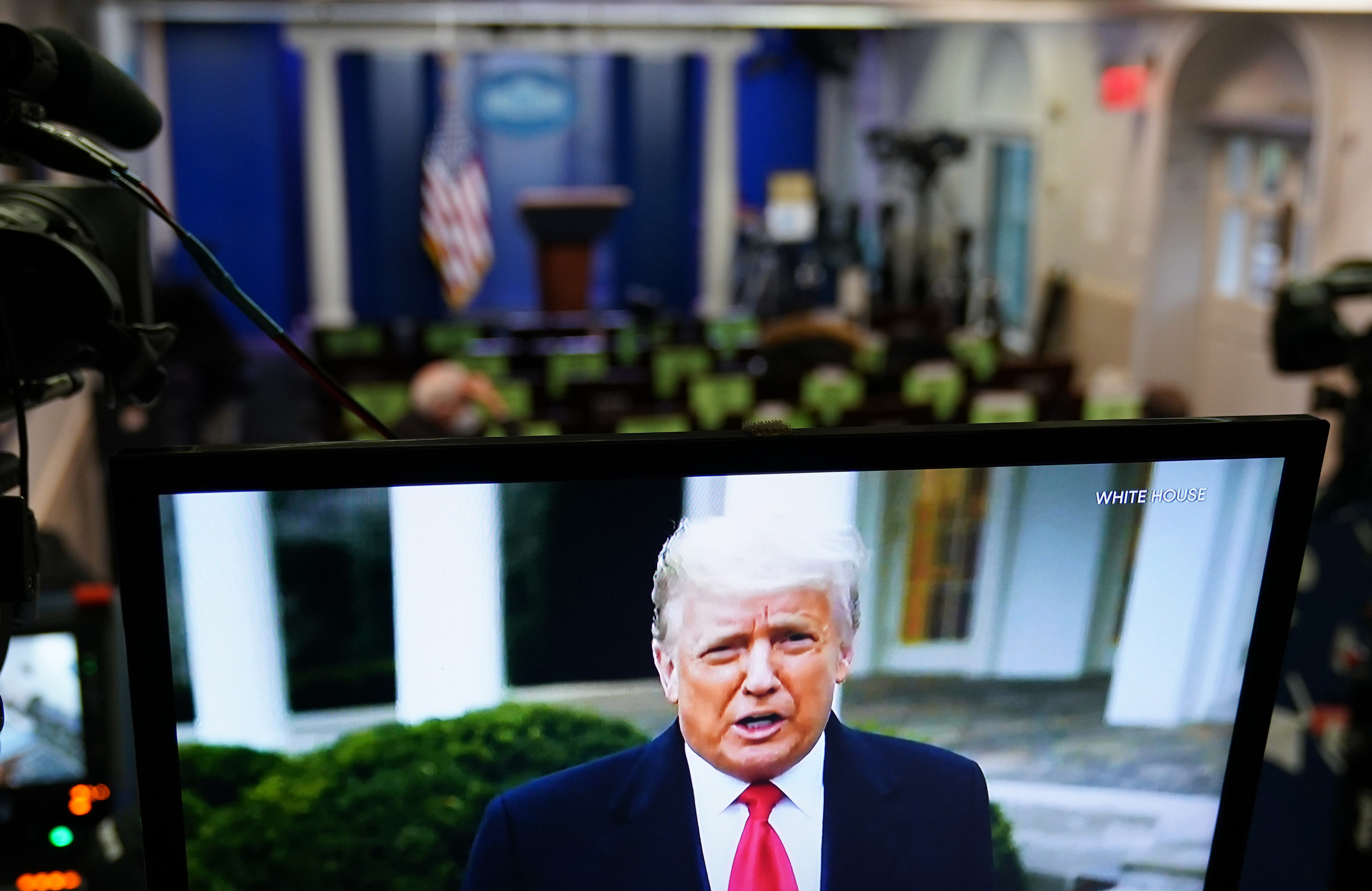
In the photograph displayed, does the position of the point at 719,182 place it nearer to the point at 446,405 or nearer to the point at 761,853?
the point at 446,405

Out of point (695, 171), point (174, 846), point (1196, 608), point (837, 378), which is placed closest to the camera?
point (174, 846)

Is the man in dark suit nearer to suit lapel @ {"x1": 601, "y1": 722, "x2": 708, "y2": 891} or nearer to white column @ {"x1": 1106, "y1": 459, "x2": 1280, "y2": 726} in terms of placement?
suit lapel @ {"x1": 601, "y1": 722, "x2": 708, "y2": 891}

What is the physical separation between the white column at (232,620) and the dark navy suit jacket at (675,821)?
217 millimetres

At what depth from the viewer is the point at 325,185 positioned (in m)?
13.7

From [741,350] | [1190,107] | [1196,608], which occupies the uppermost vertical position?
[1190,107]

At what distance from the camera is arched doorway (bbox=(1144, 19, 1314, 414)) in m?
8.91

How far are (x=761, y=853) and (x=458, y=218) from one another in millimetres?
12639

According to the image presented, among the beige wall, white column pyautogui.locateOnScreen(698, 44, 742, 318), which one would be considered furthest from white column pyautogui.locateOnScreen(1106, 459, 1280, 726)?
white column pyautogui.locateOnScreen(698, 44, 742, 318)

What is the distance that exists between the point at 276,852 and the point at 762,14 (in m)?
8.77

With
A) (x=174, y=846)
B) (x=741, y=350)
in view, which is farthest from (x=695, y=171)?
(x=174, y=846)

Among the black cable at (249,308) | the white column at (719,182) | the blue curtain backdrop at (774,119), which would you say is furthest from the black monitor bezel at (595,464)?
the blue curtain backdrop at (774,119)

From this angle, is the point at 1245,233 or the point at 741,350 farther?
the point at 1245,233

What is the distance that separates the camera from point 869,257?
15.8m

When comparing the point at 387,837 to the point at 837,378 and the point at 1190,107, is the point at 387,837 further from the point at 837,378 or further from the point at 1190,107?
the point at 1190,107
